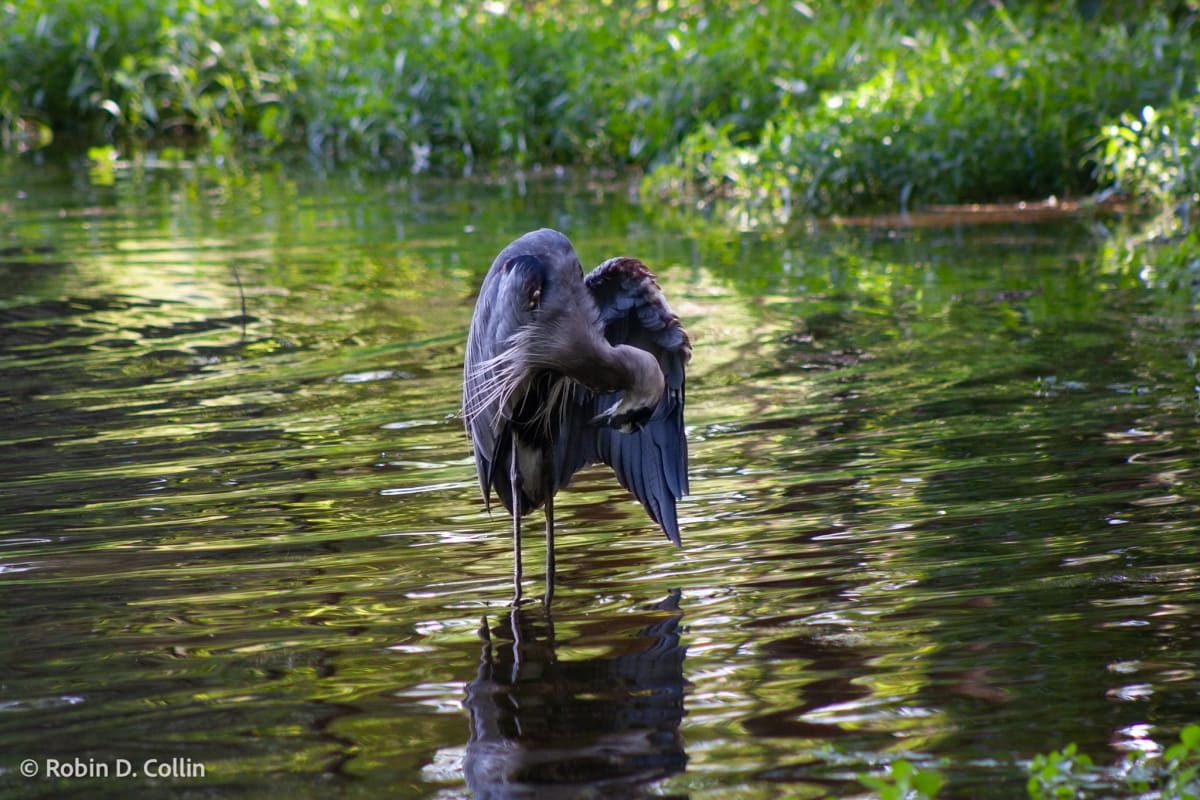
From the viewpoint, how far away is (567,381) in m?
4.45

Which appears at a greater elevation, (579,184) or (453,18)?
(453,18)

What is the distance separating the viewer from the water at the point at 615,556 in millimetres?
3371

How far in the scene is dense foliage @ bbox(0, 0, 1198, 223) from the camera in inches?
453

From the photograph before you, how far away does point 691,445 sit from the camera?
588 centimetres

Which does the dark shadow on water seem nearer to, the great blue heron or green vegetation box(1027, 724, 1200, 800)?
the great blue heron

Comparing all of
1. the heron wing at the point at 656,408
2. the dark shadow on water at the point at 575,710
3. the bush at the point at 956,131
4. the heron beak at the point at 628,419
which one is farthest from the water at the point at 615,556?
the bush at the point at 956,131

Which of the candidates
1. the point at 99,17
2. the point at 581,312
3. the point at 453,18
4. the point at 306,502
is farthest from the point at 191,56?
the point at 581,312

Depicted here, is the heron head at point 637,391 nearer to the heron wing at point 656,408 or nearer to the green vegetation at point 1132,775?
the heron wing at point 656,408

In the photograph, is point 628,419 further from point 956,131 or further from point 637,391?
point 956,131

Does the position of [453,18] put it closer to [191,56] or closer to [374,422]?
[191,56]

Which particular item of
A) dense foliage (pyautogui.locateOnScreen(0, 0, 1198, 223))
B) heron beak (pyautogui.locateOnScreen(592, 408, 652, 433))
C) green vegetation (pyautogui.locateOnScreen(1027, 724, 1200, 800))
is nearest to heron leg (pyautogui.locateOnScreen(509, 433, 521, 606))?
heron beak (pyautogui.locateOnScreen(592, 408, 652, 433))

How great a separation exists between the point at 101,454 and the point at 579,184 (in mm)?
8776

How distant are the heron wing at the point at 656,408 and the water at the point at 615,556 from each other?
0.23 metres

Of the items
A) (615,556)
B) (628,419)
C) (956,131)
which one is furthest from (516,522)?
(956,131)
